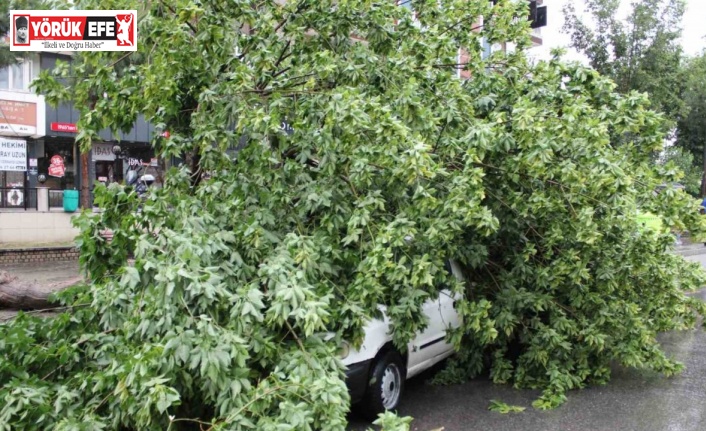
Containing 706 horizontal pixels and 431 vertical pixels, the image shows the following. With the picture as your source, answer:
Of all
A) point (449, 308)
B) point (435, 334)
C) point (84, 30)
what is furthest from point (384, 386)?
point (84, 30)

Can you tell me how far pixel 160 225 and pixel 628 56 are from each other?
18474 millimetres

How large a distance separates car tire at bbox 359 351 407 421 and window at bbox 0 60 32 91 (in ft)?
73.0

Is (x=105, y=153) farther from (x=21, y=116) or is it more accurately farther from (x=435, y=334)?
(x=435, y=334)

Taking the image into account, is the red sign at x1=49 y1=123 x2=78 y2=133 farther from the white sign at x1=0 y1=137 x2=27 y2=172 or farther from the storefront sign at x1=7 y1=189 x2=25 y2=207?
the storefront sign at x1=7 y1=189 x2=25 y2=207

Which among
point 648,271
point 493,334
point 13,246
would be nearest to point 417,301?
point 493,334

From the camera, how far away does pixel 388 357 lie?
5.56 m

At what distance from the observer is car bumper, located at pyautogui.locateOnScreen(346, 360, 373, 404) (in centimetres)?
500

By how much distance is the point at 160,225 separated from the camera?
5.05 meters

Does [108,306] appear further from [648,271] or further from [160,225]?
[648,271]

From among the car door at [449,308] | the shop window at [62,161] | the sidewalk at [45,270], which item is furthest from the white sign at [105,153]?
the car door at [449,308]

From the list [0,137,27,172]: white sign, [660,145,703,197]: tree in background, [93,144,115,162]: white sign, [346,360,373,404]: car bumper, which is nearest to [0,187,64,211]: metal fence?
[0,137,27,172]: white sign

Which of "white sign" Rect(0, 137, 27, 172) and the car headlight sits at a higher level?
"white sign" Rect(0, 137, 27, 172)

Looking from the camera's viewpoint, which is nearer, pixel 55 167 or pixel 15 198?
pixel 15 198

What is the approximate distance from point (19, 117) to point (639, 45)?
21648mm
